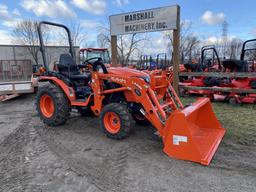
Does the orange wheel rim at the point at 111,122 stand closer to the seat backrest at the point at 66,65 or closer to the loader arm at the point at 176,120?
the loader arm at the point at 176,120

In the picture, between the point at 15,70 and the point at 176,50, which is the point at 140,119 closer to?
the point at 176,50

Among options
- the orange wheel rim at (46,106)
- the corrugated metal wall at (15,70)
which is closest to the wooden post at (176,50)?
the orange wheel rim at (46,106)

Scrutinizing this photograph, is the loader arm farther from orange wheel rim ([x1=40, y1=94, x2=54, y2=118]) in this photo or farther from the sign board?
the sign board

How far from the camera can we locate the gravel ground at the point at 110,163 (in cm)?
265

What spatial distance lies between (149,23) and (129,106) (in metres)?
4.03

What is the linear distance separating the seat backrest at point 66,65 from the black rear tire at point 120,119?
1.71 metres

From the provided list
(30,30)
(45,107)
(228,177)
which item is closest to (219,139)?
(228,177)

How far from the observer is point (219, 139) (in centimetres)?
369

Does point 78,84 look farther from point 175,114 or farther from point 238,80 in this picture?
point 238,80

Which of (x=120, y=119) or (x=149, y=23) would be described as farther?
(x=149, y=23)

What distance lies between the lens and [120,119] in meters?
3.86

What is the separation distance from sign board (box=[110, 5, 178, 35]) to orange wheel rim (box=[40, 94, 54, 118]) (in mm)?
3917

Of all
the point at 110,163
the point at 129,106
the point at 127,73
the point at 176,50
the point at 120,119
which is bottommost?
the point at 110,163

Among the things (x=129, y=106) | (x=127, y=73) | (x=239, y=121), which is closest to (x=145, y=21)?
(x=127, y=73)
